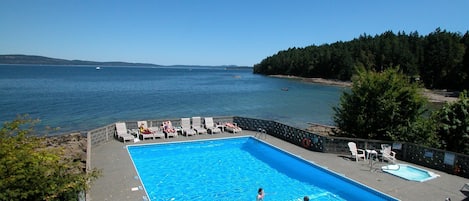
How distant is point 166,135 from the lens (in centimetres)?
1698

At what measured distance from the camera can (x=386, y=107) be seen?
15.8 metres

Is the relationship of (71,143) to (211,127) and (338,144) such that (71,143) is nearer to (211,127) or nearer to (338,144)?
(211,127)

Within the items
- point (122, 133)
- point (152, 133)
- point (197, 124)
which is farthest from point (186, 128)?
point (122, 133)

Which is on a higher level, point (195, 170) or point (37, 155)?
point (37, 155)

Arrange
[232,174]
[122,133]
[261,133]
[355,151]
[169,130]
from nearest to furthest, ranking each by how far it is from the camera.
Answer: [232,174] < [355,151] < [122,133] < [169,130] < [261,133]

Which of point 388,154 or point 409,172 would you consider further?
point 388,154

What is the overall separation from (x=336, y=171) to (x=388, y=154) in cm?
301

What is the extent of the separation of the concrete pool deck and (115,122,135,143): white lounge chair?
1055 mm

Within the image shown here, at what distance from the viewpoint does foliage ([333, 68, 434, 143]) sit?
51.7 feet

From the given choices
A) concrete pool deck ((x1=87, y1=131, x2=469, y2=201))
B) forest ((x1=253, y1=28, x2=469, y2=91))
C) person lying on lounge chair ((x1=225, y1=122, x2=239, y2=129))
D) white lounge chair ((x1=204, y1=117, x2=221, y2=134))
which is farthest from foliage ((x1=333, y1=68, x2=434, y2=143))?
forest ((x1=253, y1=28, x2=469, y2=91))

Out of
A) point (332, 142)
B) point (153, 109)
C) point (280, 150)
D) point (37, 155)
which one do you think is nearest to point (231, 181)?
point (280, 150)

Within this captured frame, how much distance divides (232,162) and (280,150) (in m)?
2.40

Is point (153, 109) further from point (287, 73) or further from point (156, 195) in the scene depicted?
point (287, 73)

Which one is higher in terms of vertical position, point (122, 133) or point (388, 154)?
point (122, 133)
